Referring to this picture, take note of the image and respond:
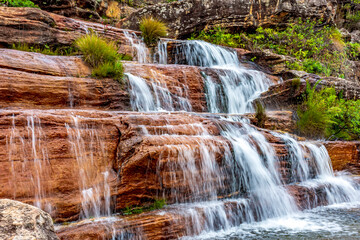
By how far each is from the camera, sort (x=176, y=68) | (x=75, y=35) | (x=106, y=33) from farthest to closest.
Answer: (x=106, y=33), (x=75, y=35), (x=176, y=68)

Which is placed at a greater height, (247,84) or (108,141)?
(247,84)

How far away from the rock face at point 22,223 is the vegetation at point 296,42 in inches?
431

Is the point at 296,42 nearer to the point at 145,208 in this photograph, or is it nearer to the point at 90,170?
the point at 145,208

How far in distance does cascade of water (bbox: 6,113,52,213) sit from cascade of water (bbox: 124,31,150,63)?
20.2 ft

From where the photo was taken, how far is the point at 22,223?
6.36ft

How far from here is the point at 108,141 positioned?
403 cm

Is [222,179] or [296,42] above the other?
[296,42]

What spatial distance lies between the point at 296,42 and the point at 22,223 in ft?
43.3

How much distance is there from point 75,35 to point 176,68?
10.7ft

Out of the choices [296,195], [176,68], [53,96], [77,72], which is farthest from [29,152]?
[176,68]

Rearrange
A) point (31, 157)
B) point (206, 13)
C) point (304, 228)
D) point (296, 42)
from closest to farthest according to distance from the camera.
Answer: point (31, 157)
point (304, 228)
point (206, 13)
point (296, 42)

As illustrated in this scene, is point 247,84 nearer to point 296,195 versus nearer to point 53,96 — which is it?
point 296,195

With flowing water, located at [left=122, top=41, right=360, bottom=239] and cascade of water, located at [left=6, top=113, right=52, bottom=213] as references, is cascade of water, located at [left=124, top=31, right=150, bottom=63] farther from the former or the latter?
cascade of water, located at [left=6, top=113, right=52, bottom=213]

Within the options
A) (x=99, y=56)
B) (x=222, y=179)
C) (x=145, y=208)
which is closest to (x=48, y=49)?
(x=99, y=56)
